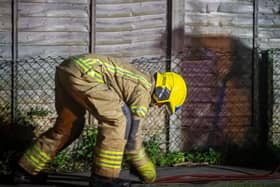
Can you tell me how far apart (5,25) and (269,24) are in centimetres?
354

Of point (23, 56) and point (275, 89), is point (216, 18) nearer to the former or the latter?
point (275, 89)

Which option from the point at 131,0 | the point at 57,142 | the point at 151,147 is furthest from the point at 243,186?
the point at 131,0

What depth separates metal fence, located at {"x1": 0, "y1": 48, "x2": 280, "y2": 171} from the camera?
766cm

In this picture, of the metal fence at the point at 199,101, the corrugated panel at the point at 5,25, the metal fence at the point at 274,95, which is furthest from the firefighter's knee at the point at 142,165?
the metal fence at the point at 274,95

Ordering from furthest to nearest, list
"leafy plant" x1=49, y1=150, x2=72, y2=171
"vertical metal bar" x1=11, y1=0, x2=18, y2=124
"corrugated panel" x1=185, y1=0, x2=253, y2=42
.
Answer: "corrugated panel" x1=185, y1=0, x2=253, y2=42 < "vertical metal bar" x1=11, y1=0, x2=18, y2=124 < "leafy plant" x1=49, y1=150, x2=72, y2=171

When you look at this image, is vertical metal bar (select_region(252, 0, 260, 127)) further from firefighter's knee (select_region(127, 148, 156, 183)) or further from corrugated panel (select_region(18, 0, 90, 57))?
firefighter's knee (select_region(127, 148, 156, 183))

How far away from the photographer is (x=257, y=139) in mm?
8484

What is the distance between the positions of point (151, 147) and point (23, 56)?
1951 millimetres

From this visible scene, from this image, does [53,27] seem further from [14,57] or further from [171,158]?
[171,158]

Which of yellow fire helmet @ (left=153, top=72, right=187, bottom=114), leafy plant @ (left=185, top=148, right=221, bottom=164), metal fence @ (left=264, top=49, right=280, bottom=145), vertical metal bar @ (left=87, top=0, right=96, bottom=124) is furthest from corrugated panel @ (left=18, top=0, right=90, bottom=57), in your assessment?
metal fence @ (left=264, top=49, right=280, bottom=145)

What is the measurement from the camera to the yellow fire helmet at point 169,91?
6.18m

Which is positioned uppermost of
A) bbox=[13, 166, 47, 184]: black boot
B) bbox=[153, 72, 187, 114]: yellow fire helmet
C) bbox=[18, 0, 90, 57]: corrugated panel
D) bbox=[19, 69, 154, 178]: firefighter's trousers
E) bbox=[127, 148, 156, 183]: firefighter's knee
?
bbox=[18, 0, 90, 57]: corrugated panel

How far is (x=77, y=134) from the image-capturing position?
647 cm

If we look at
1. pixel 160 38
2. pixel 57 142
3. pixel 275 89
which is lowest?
pixel 57 142
